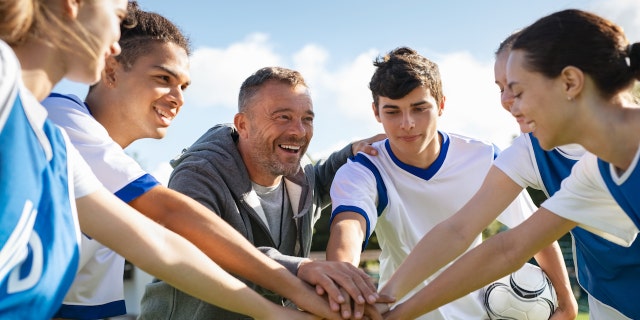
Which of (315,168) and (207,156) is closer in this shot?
(207,156)

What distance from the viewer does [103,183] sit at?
2.98 meters

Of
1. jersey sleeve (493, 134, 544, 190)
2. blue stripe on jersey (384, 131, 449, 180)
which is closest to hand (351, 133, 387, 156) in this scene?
blue stripe on jersey (384, 131, 449, 180)

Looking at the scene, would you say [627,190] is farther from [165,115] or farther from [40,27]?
[165,115]

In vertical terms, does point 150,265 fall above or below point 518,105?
below

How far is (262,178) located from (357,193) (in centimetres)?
64

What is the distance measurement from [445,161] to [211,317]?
6.00ft

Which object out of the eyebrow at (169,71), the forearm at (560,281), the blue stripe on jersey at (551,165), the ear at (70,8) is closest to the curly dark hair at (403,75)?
the blue stripe on jersey at (551,165)

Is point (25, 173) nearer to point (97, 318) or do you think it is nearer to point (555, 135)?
point (97, 318)

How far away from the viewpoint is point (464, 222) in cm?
365

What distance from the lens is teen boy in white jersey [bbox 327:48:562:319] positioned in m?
4.26

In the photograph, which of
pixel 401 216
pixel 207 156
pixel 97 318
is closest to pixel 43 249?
pixel 97 318

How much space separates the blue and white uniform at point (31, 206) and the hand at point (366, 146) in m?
2.70

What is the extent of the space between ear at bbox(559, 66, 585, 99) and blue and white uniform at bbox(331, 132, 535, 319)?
165cm

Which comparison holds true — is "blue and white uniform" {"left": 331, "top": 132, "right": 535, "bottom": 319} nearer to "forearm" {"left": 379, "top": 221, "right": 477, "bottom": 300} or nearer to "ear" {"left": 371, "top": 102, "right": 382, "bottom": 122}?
"ear" {"left": 371, "top": 102, "right": 382, "bottom": 122}
